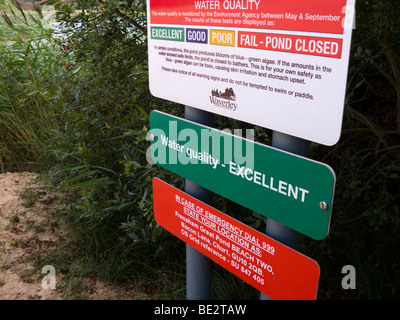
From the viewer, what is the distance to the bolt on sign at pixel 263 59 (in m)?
1.32

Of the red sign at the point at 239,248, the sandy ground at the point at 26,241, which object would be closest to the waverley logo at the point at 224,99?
the red sign at the point at 239,248

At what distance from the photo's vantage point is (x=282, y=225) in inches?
64.9

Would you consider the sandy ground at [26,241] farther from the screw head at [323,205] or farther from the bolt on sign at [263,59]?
the screw head at [323,205]

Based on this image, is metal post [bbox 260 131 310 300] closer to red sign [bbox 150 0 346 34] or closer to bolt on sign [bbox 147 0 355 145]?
bolt on sign [bbox 147 0 355 145]

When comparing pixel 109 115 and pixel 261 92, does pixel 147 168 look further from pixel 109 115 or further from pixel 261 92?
pixel 261 92

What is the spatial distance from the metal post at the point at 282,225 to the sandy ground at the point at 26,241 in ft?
5.15

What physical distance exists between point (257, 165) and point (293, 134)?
0.22 m

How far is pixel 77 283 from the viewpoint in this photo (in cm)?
298

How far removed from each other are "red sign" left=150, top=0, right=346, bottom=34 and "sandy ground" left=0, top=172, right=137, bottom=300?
189cm

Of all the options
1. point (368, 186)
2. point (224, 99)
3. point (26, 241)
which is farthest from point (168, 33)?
point (26, 241)

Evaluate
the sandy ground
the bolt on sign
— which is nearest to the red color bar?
the bolt on sign

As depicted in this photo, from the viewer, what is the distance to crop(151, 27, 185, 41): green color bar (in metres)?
1.89

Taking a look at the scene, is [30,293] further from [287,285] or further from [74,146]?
[287,285]
